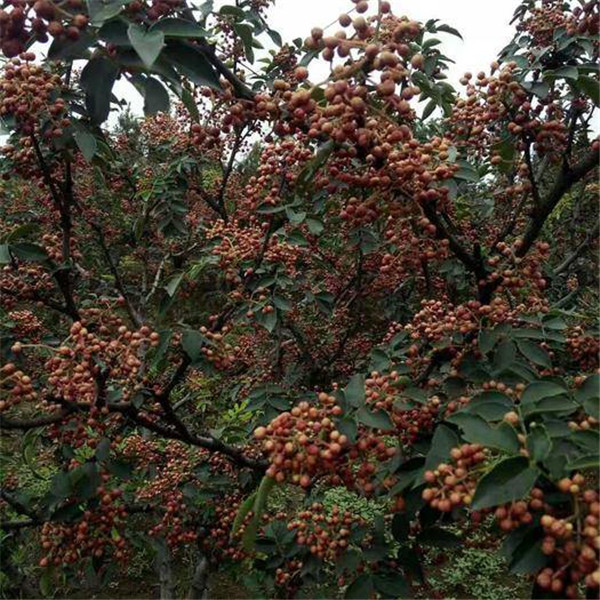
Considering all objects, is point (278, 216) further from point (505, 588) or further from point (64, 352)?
point (505, 588)

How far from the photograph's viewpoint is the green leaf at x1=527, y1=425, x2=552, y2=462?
1.14m

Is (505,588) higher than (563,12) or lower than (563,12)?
lower

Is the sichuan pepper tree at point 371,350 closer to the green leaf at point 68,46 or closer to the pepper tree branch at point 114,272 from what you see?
the green leaf at point 68,46

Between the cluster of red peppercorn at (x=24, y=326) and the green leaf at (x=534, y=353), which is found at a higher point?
the cluster of red peppercorn at (x=24, y=326)

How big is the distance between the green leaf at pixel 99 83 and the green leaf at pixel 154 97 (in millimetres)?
89

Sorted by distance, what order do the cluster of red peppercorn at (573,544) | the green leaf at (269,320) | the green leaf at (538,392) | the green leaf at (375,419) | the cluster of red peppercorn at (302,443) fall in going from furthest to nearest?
the green leaf at (269,320)
the green leaf at (375,419)
the cluster of red peppercorn at (302,443)
the green leaf at (538,392)
the cluster of red peppercorn at (573,544)

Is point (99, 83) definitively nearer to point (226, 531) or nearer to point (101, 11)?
point (101, 11)

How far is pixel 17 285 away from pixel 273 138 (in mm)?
1379

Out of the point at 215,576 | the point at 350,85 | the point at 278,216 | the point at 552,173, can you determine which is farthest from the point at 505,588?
the point at 350,85

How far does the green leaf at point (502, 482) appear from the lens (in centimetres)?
114

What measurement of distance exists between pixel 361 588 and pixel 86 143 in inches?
63.1

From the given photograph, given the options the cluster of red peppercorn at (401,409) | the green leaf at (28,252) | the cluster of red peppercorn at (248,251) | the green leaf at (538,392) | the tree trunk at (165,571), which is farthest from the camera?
the tree trunk at (165,571)

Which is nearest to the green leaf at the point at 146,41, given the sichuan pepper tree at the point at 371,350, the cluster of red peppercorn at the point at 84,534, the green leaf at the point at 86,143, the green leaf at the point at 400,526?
the sichuan pepper tree at the point at 371,350

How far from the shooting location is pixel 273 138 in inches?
106
